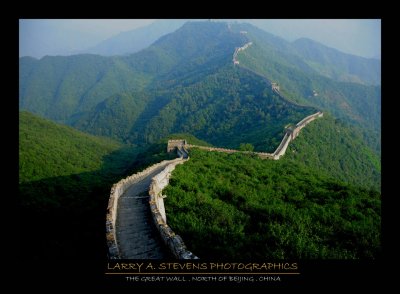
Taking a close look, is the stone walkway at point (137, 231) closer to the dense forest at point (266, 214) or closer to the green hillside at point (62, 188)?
the green hillside at point (62, 188)

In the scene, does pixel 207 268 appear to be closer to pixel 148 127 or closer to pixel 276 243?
pixel 276 243

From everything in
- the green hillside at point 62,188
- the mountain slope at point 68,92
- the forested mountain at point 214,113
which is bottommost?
the green hillside at point 62,188

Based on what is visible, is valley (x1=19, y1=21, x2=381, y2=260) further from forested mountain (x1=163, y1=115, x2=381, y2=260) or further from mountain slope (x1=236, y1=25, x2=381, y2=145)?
mountain slope (x1=236, y1=25, x2=381, y2=145)

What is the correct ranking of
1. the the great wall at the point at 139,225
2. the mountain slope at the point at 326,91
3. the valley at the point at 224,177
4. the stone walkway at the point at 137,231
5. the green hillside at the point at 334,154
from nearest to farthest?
1. the the great wall at the point at 139,225
2. the stone walkway at the point at 137,231
3. the valley at the point at 224,177
4. the green hillside at the point at 334,154
5. the mountain slope at the point at 326,91

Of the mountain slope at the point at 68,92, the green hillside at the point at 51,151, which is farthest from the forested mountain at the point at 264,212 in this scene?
the mountain slope at the point at 68,92

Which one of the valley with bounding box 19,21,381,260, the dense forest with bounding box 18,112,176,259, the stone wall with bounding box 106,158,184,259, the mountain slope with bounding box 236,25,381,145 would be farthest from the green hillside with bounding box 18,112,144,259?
the mountain slope with bounding box 236,25,381,145

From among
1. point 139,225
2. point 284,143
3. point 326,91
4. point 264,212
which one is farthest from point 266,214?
point 326,91
